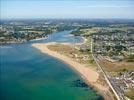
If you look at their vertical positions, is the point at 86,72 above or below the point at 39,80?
above

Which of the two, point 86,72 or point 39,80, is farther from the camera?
point 86,72

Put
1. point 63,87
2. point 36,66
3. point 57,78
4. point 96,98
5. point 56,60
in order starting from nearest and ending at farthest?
1. point 96,98
2. point 63,87
3. point 57,78
4. point 36,66
5. point 56,60

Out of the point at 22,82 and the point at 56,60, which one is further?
the point at 56,60

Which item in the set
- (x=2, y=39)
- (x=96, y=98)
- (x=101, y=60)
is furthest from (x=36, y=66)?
(x=2, y=39)

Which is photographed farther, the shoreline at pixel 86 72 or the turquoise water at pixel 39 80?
the shoreline at pixel 86 72

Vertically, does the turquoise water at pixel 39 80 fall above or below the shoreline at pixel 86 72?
below

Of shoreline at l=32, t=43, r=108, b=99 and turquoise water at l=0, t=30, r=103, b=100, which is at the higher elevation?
shoreline at l=32, t=43, r=108, b=99

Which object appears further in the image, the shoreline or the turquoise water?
the shoreline

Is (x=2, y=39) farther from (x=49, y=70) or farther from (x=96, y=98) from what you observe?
(x=96, y=98)
